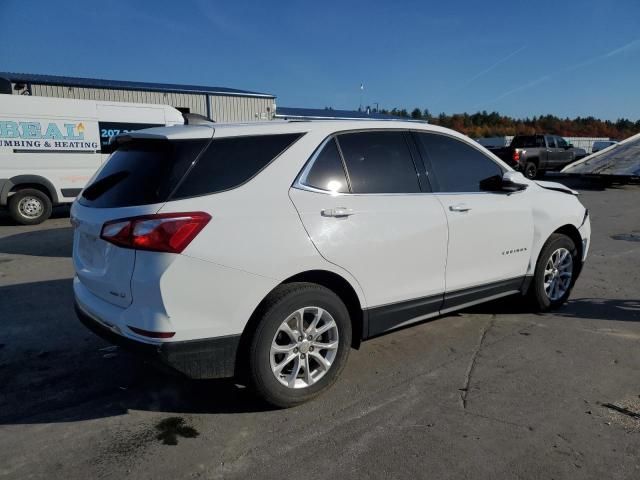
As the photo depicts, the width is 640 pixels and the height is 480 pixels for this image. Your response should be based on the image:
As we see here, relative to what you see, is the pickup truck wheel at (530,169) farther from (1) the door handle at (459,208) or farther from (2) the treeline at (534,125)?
(2) the treeline at (534,125)

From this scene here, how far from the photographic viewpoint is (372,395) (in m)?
3.38

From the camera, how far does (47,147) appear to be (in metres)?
11.0

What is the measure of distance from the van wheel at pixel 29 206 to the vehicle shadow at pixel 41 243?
886 millimetres

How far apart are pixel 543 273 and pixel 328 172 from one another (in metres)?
2.64

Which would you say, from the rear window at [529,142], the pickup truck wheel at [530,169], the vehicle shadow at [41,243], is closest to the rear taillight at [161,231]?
the vehicle shadow at [41,243]

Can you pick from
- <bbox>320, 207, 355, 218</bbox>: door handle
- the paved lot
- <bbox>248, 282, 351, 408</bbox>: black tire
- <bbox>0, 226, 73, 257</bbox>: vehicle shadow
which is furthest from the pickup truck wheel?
<bbox>248, 282, 351, 408</bbox>: black tire

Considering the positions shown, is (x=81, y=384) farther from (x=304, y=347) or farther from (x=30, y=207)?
(x=30, y=207)

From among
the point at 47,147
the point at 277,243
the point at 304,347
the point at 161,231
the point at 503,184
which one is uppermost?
the point at 47,147

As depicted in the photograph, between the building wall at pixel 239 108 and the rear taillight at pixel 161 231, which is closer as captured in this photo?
the rear taillight at pixel 161 231

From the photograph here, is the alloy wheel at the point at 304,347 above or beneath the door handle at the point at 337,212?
beneath

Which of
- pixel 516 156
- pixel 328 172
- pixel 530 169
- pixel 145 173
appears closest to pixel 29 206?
pixel 145 173

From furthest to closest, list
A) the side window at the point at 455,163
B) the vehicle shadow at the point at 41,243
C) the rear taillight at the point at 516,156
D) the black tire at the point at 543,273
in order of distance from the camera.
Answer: the rear taillight at the point at 516,156 < the vehicle shadow at the point at 41,243 < the black tire at the point at 543,273 < the side window at the point at 455,163

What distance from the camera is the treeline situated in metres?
82.8

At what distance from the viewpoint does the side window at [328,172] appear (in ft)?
10.7
